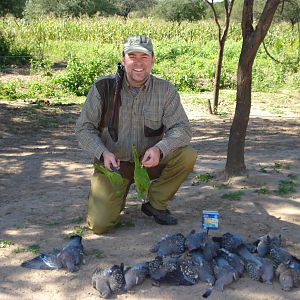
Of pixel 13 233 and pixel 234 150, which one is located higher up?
pixel 234 150

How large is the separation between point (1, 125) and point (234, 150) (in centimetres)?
495

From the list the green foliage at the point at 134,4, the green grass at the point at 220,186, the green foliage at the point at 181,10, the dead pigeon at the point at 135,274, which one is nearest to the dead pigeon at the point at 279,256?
the dead pigeon at the point at 135,274

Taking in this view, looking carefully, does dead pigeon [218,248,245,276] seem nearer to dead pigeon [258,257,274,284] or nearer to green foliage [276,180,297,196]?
dead pigeon [258,257,274,284]

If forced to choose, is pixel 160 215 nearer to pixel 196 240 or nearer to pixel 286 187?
pixel 196 240

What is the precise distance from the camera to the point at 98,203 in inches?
157

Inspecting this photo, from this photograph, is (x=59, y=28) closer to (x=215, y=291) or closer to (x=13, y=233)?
(x=13, y=233)

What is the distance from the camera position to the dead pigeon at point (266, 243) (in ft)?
11.3

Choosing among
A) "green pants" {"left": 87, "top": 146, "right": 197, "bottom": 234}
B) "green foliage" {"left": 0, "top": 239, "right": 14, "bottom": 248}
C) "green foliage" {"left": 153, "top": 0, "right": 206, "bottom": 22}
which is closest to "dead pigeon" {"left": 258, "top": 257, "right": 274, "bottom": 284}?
"green pants" {"left": 87, "top": 146, "right": 197, "bottom": 234}

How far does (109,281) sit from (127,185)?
1240 millimetres

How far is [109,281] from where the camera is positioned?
303cm

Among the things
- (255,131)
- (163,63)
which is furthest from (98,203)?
(163,63)

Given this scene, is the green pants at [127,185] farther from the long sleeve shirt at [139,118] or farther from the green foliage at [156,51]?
the green foliage at [156,51]

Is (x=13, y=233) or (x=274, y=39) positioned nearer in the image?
(x=13, y=233)

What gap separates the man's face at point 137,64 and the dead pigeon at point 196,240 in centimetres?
127
